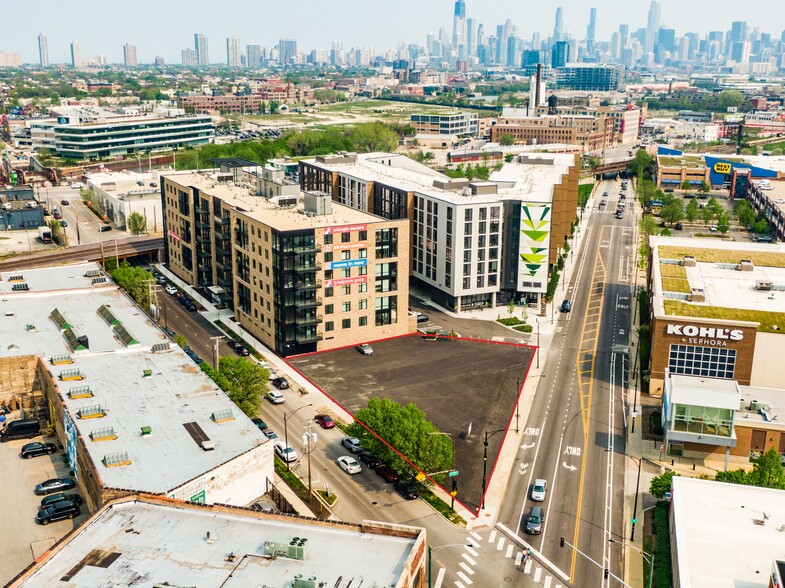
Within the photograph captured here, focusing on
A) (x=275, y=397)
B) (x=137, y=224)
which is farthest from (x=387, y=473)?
(x=137, y=224)

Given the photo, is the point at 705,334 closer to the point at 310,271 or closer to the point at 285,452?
the point at 310,271

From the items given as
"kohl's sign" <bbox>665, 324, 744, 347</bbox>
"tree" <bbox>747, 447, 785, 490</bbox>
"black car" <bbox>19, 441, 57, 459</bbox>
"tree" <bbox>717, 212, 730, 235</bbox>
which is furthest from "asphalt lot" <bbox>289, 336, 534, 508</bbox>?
"tree" <bbox>717, 212, 730, 235</bbox>

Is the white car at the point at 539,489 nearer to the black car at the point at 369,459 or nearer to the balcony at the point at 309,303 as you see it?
the black car at the point at 369,459

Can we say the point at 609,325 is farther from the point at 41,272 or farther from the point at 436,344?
the point at 41,272

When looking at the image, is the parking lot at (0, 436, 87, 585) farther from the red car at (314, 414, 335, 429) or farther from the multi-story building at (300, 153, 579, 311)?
the multi-story building at (300, 153, 579, 311)

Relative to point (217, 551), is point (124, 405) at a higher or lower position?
lower

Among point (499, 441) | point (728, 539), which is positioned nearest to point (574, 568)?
point (728, 539)
